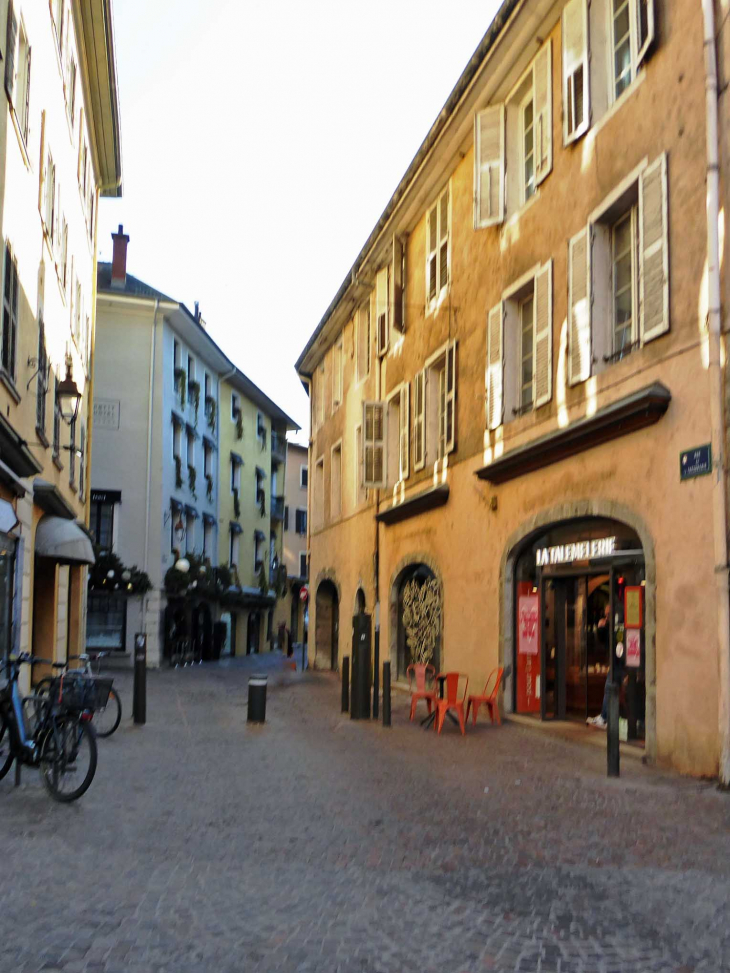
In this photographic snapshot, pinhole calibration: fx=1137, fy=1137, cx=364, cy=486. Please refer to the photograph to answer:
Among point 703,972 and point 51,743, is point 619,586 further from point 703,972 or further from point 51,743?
point 703,972

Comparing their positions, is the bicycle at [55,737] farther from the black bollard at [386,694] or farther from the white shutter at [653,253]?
the white shutter at [653,253]

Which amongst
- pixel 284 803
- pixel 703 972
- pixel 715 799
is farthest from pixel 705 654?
pixel 703 972

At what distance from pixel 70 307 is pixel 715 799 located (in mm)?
17849

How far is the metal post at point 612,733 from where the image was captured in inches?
394

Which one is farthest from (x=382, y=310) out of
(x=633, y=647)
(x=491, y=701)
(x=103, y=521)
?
(x=103, y=521)

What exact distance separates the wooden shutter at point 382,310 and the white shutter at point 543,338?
929 cm

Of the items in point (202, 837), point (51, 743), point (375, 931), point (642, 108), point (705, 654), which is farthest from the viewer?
point (642, 108)

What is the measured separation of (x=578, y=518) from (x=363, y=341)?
1418cm

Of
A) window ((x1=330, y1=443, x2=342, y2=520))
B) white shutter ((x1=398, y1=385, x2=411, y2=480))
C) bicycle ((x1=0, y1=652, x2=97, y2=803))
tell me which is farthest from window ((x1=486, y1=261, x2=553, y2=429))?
window ((x1=330, y1=443, x2=342, y2=520))

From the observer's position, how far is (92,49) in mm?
23891

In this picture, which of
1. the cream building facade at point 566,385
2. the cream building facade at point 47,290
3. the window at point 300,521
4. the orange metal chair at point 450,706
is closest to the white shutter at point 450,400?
the cream building facade at point 566,385

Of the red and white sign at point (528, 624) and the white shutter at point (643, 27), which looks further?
the red and white sign at point (528, 624)

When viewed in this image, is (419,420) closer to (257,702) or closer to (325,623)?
(257,702)

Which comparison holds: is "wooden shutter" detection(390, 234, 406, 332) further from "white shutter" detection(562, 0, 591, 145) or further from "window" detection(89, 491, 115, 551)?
"window" detection(89, 491, 115, 551)
